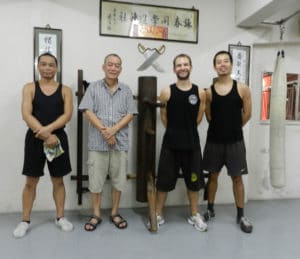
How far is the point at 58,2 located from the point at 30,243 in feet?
7.09

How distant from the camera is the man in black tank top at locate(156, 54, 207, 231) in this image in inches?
100

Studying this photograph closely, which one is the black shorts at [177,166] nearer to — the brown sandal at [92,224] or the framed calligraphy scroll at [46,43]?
the brown sandal at [92,224]

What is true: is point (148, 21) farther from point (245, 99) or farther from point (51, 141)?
point (51, 141)

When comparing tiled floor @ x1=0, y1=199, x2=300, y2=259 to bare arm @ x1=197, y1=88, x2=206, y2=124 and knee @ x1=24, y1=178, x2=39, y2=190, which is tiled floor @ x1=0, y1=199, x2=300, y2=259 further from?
bare arm @ x1=197, y1=88, x2=206, y2=124

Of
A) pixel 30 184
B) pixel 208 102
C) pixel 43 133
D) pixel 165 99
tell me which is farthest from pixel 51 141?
pixel 208 102

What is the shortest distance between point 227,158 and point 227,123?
0.30 m

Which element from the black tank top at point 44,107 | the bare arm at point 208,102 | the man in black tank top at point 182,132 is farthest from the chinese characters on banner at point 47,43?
the bare arm at point 208,102

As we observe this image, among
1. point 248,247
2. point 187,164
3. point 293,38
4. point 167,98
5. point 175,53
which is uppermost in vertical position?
point 293,38

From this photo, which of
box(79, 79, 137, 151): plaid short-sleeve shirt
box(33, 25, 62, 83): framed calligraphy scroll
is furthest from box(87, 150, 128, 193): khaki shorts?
box(33, 25, 62, 83): framed calligraphy scroll

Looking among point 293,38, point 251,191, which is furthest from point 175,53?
point 251,191

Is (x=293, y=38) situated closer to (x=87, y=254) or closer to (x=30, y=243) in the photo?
(x=87, y=254)

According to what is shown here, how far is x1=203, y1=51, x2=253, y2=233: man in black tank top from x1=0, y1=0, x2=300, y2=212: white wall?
26.9 inches

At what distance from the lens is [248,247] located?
2.31 metres

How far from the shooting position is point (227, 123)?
8.54 feet
